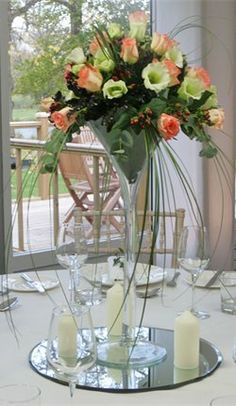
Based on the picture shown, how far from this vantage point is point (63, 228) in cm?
198

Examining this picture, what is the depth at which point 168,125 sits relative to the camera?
55.2 inches

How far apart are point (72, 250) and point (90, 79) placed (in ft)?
2.18

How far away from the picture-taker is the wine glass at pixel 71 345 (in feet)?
4.00

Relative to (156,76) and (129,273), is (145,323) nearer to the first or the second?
(129,273)

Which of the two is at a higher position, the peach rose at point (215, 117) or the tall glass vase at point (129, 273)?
the peach rose at point (215, 117)

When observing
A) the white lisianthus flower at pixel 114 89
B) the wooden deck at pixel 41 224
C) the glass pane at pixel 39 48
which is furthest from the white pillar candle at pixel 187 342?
the wooden deck at pixel 41 224

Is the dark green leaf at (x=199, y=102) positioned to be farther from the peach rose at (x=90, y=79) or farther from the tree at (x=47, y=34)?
the tree at (x=47, y=34)

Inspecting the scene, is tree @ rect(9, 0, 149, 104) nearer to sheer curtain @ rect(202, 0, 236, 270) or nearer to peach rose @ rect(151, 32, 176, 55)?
sheer curtain @ rect(202, 0, 236, 270)

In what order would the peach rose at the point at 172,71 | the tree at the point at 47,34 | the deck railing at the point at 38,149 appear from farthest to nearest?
the deck railing at the point at 38,149
the tree at the point at 47,34
the peach rose at the point at 172,71

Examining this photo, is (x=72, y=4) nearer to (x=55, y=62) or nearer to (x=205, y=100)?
(x=55, y=62)

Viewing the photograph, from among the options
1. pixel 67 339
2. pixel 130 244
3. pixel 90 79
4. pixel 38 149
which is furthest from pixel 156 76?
pixel 38 149

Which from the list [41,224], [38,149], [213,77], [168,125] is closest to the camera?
[168,125]

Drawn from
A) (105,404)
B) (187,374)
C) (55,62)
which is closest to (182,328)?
(187,374)

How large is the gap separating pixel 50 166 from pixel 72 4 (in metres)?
2.23
